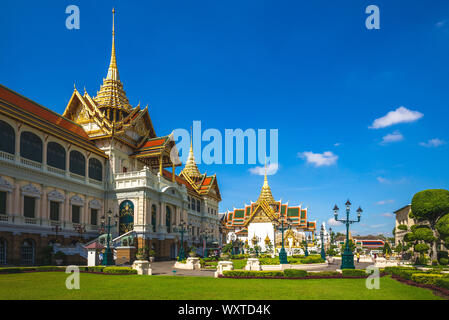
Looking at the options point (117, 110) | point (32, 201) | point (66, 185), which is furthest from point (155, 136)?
point (32, 201)

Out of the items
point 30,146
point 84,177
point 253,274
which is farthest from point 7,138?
point 253,274

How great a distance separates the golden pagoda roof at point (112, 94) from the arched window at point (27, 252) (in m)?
19.4

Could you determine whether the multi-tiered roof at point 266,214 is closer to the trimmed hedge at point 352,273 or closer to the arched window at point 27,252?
the arched window at point 27,252

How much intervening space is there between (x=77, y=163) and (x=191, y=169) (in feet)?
116

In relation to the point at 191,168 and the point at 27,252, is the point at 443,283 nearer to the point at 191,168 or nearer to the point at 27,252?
the point at 27,252

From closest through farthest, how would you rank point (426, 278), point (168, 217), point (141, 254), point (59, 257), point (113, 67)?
point (426, 278), point (141, 254), point (59, 257), point (168, 217), point (113, 67)

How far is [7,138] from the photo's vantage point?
26516 mm

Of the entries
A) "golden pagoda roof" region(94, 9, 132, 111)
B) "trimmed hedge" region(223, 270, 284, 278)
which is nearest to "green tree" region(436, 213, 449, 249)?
"trimmed hedge" region(223, 270, 284, 278)

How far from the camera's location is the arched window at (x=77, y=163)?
33.6 m

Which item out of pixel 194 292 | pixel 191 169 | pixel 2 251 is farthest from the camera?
pixel 191 169

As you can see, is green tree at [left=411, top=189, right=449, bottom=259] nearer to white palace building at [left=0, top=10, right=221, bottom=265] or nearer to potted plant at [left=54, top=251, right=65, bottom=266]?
white palace building at [left=0, top=10, right=221, bottom=265]

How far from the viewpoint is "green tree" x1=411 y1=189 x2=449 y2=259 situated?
33.0m
